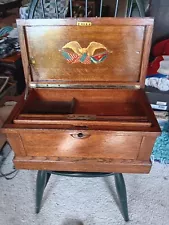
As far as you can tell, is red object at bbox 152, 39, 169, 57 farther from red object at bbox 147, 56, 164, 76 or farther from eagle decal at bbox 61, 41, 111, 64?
eagle decal at bbox 61, 41, 111, 64

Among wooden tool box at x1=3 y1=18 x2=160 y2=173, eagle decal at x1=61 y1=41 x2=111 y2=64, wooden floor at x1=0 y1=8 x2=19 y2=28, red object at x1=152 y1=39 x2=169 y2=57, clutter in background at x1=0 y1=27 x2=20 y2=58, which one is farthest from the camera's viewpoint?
wooden floor at x1=0 y1=8 x2=19 y2=28

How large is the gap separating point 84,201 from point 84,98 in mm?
575

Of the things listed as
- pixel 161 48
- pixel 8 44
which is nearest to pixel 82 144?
pixel 161 48

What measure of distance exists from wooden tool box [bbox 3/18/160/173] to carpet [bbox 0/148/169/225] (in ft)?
1.48

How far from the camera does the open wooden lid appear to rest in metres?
0.74

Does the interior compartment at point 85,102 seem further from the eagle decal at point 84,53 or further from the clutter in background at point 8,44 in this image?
the clutter in background at point 8,44

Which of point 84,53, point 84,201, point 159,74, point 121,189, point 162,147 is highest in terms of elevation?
point 84,53

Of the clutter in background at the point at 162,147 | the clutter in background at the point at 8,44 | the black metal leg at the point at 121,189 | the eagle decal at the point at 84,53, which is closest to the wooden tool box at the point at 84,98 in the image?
the eagle decal at the point at 84,53

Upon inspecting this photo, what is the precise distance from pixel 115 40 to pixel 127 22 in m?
0.07

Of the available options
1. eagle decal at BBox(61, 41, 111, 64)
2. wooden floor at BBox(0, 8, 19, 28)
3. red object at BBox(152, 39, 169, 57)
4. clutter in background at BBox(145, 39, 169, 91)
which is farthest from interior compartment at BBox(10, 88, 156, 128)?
wooden floor at BBox(0, 8, 19, 28)

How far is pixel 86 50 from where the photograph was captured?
791mm

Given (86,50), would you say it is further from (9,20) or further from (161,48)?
(9,20)

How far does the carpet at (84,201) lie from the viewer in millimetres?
1078

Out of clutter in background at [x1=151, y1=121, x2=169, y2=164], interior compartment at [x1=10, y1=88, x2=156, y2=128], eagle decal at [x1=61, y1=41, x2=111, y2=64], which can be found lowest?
clutter in background at [x1=151, y1=121, x2=169, y2=164]
